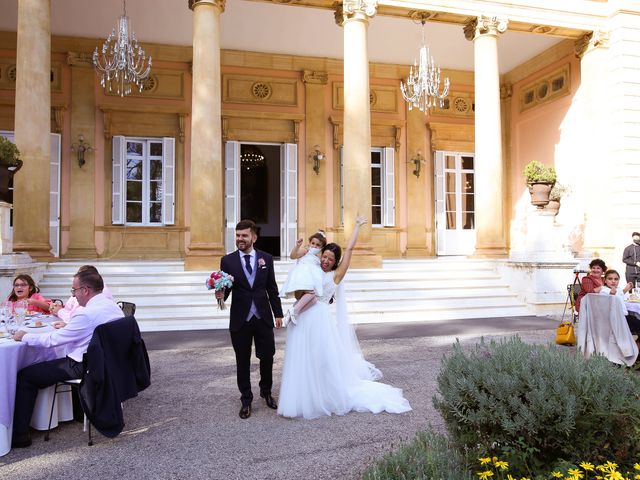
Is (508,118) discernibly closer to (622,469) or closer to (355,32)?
(355,32)

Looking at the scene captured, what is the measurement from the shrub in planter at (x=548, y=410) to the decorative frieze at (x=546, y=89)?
39.9 feet

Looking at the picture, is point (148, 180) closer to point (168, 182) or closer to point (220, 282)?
point (168, 182)

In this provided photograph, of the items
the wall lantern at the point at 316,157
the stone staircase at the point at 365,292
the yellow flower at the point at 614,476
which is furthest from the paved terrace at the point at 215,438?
the wall lantern at the point at 316,157

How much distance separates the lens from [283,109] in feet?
43.1

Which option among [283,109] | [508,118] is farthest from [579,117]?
[283,109]

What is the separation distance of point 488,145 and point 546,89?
452 centimetres

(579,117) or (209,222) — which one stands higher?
(579,117)

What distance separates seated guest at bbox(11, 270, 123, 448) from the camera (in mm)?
3412

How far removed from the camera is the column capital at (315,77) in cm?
1313

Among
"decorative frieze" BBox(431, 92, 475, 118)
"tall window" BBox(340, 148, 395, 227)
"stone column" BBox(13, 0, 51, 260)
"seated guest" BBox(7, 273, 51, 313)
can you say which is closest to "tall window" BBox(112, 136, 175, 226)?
"stone column" BBox(13, 0, 51, 260)

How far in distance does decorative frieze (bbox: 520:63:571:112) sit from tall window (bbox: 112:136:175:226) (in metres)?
9.23

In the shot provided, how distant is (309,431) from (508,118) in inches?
520

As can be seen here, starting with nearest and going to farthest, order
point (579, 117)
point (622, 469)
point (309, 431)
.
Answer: point (622, 469) → point (309, 431) → point (579, 117)

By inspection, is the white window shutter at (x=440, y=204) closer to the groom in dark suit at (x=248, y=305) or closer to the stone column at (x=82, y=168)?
the stone column at (x=82, y=168)
